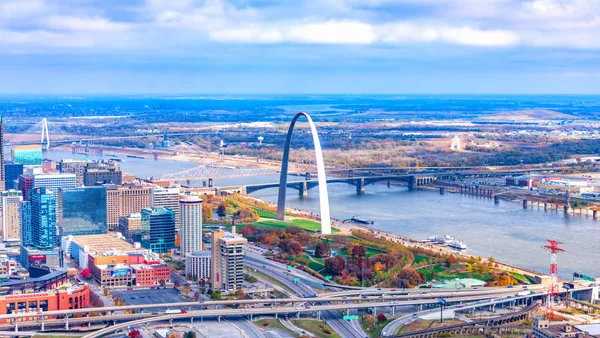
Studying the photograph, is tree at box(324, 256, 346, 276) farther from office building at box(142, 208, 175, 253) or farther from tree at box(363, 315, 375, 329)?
office building at box(142, 208, 175, 253)

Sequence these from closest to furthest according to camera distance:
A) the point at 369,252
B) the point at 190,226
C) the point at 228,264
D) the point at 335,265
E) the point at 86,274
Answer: the point at 228,264 < the point at 335,265 < the point at 86,274 < the point at 369,252 < the point at 190,226

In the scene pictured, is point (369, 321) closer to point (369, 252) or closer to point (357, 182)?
point (369, 252)

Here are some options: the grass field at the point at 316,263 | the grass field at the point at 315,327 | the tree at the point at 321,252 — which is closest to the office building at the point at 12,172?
the tree at the point at 321,252

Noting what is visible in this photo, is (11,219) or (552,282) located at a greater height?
(11,219)

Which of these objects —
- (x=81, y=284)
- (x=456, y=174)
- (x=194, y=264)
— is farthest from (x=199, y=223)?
(x=456, y=174)

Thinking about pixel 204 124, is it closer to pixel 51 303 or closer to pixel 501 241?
pixel 501 241

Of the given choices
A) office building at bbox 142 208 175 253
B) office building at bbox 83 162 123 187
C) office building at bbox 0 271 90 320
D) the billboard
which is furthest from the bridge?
office building at bbox 0 271 90 320

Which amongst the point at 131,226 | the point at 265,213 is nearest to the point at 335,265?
the point at 131,226
